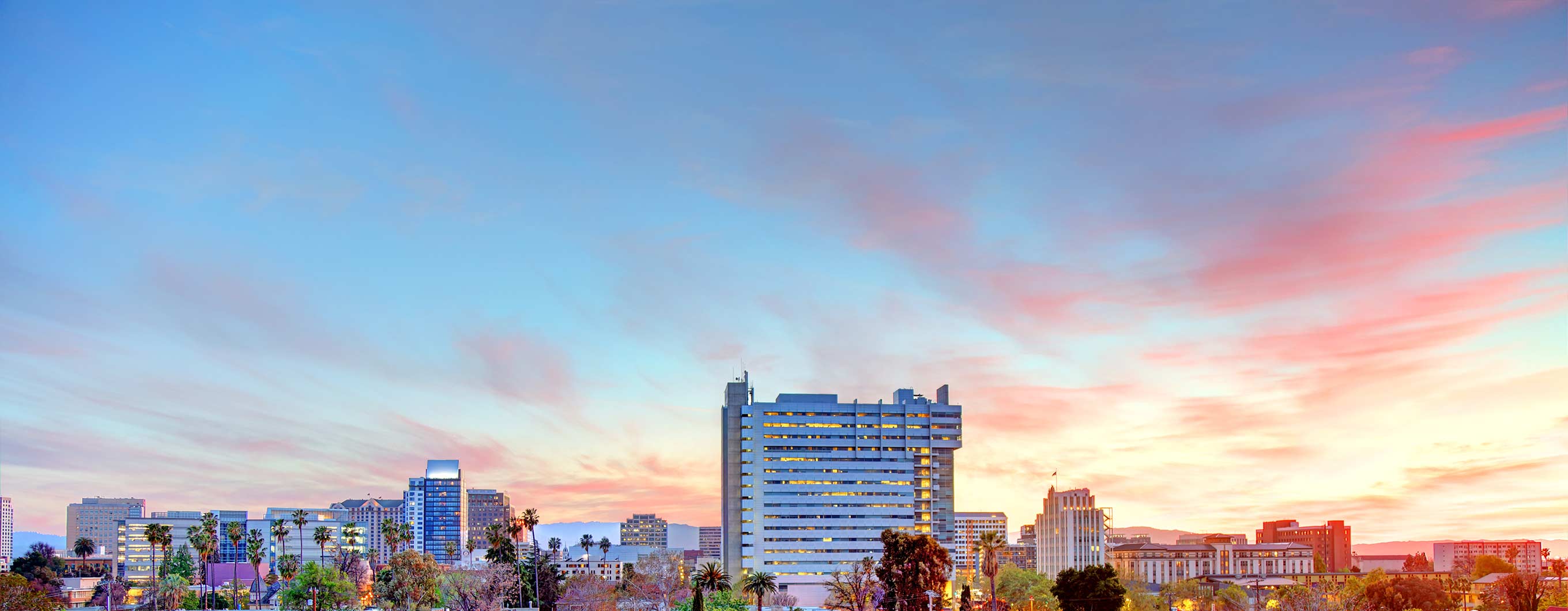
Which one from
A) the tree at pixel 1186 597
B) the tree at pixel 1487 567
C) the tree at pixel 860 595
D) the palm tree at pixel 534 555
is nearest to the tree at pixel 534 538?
the palm tree at pixel 534 555

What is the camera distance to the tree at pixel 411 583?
10841cm

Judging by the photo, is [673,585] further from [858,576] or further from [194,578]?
[194,578]

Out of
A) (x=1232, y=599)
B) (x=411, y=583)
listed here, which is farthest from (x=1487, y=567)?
(x=411, y=583)

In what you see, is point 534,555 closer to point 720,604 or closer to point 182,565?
point 720,604

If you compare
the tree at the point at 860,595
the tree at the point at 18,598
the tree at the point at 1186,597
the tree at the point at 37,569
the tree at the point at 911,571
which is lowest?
the tree at the point at 1186,597

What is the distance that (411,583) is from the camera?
109m

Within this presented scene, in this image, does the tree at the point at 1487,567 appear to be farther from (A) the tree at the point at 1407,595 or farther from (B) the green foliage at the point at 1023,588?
(B) the green foliage at the point at 1023,588

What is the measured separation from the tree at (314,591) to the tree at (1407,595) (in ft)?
333

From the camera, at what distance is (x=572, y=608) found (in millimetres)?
111812

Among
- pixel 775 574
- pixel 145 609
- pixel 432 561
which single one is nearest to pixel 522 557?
pixel 432 561

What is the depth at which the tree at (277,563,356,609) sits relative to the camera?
11081 centimetres

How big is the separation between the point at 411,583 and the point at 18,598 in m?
56.9

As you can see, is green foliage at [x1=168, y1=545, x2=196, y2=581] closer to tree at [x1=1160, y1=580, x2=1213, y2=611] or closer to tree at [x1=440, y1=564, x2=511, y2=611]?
tree at [x1=440, y1=564, x2=511, y2=611]

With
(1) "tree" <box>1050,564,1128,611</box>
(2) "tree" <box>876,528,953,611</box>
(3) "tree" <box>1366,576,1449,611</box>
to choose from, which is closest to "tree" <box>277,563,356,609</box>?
(2) "tree" <box>876,528,953,611</box>
